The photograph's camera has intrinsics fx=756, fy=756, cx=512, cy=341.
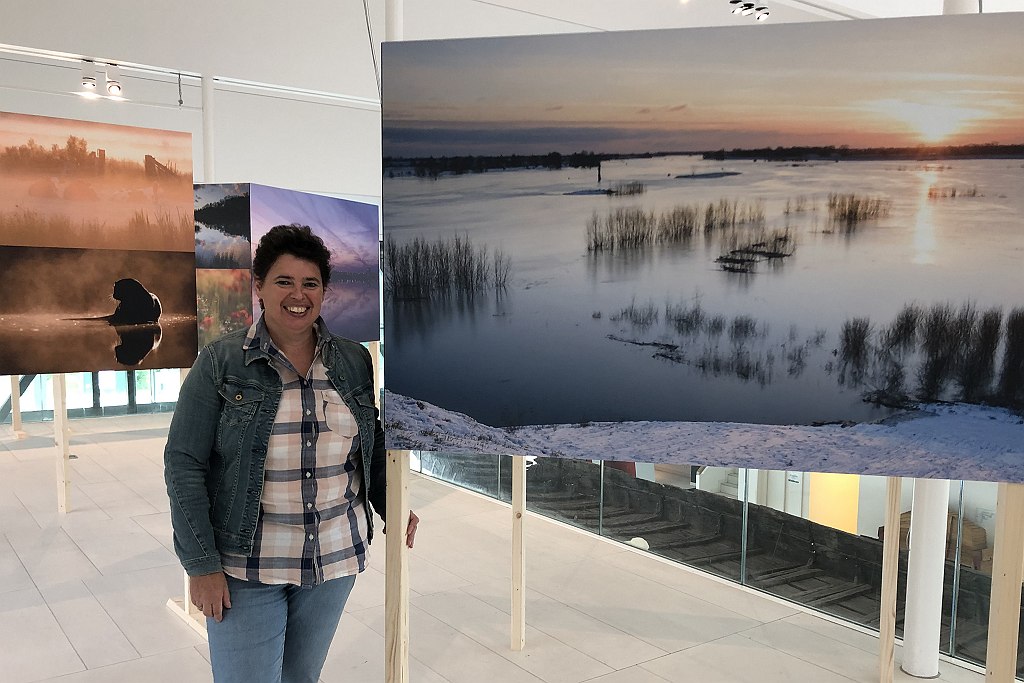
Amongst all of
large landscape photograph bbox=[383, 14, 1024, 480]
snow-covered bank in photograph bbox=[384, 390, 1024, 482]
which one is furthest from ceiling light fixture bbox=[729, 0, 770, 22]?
snow-covered bank in photograph bbox=[384, 390, 1024, 482]

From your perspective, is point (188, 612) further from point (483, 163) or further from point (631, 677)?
point (483, 163)

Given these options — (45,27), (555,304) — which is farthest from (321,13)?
(555,304)

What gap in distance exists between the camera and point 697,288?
1.75 metres

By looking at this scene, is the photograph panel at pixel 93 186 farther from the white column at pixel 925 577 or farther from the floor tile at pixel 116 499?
the white column at pixel 925 577

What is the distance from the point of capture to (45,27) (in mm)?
3779

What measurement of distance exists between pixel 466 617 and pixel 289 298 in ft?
7.88

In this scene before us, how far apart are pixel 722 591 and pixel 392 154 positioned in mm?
3076

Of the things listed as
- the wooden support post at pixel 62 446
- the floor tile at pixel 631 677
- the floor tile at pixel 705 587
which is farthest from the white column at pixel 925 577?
the wooden support post at pixel 62 446

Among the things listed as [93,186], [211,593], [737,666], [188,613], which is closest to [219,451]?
[211,593]

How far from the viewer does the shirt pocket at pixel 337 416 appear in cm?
169

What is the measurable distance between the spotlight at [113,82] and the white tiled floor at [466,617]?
2638 millimetres

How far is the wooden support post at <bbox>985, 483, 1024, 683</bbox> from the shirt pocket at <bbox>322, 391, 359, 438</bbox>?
1492mm

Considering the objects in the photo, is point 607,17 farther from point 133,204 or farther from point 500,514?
point 500,514

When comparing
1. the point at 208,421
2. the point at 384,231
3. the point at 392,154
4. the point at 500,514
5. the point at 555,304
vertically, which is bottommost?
the point at 500,514
